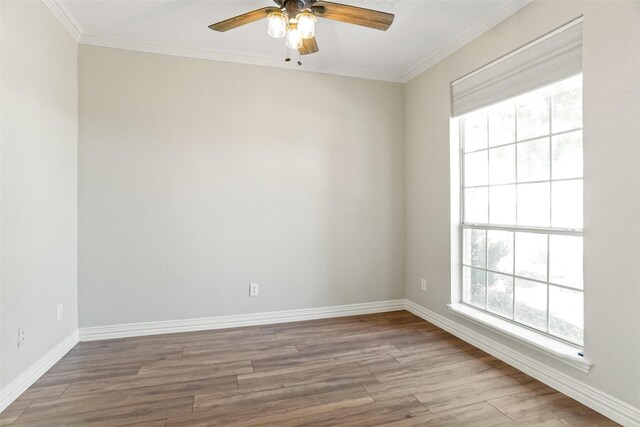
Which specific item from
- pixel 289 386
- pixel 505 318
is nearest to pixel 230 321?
pixel 289 386

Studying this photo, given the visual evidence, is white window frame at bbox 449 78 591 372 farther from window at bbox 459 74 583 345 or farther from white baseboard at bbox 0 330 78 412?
white baseboard at bbox 0 330 78 412

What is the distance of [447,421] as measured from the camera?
1.76 metres

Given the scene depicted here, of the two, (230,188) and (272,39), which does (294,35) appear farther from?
(230,188)

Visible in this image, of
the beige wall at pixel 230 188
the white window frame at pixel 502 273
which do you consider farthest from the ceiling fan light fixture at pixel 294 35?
the white window frame at pixel 502 273

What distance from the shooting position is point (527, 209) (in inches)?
93.7

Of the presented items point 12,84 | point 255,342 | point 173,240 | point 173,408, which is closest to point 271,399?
point 173,408

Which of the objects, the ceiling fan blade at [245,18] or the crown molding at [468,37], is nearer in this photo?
the ceiling fan blade at [245,18]

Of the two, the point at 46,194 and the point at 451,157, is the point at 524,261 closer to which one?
the point at 451,157

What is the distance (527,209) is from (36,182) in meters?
3.51

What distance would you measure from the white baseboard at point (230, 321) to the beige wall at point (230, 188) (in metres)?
0.07

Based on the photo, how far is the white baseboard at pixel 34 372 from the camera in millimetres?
1869

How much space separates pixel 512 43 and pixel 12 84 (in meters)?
3.39

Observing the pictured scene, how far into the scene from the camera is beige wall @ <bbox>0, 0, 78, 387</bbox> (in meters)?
1.90

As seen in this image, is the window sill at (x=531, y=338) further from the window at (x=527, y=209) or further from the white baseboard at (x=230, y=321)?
the white baseboard at (x=230, y=321)
